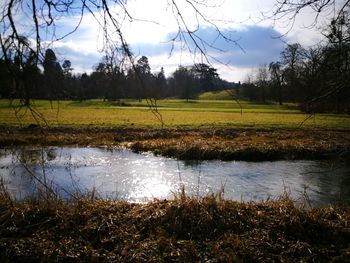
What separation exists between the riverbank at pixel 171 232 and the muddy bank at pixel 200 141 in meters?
9.30

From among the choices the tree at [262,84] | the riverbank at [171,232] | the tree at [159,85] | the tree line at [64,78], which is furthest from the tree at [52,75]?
the tree at [262,84]

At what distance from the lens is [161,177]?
15797mm

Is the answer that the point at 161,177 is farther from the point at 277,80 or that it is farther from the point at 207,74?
the point at 207,74

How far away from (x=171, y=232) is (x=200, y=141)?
1620 cm

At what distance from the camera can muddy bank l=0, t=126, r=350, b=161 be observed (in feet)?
68.9

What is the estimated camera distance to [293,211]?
8.25 metres

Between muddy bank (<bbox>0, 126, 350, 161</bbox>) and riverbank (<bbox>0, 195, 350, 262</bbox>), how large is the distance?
9303 mm

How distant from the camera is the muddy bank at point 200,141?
2100 cm

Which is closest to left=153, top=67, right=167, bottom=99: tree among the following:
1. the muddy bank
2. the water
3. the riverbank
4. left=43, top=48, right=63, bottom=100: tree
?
left=43, top=48, right=63, bottom=100: tree

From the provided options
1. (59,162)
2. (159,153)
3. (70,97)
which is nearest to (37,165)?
(59,162)

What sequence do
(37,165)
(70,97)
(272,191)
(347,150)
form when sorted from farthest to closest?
1. (37,165)
2. (272,191)
3. (347,150)
4. (70,97)

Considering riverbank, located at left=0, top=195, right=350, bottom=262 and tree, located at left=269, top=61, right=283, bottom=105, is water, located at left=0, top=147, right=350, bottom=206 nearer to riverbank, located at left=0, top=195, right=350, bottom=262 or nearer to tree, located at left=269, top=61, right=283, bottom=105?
riverbank, located at left=0, top=195, right=350, bottom=262

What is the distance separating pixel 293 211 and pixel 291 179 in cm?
739

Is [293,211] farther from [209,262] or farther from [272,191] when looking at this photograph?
[272,191]
